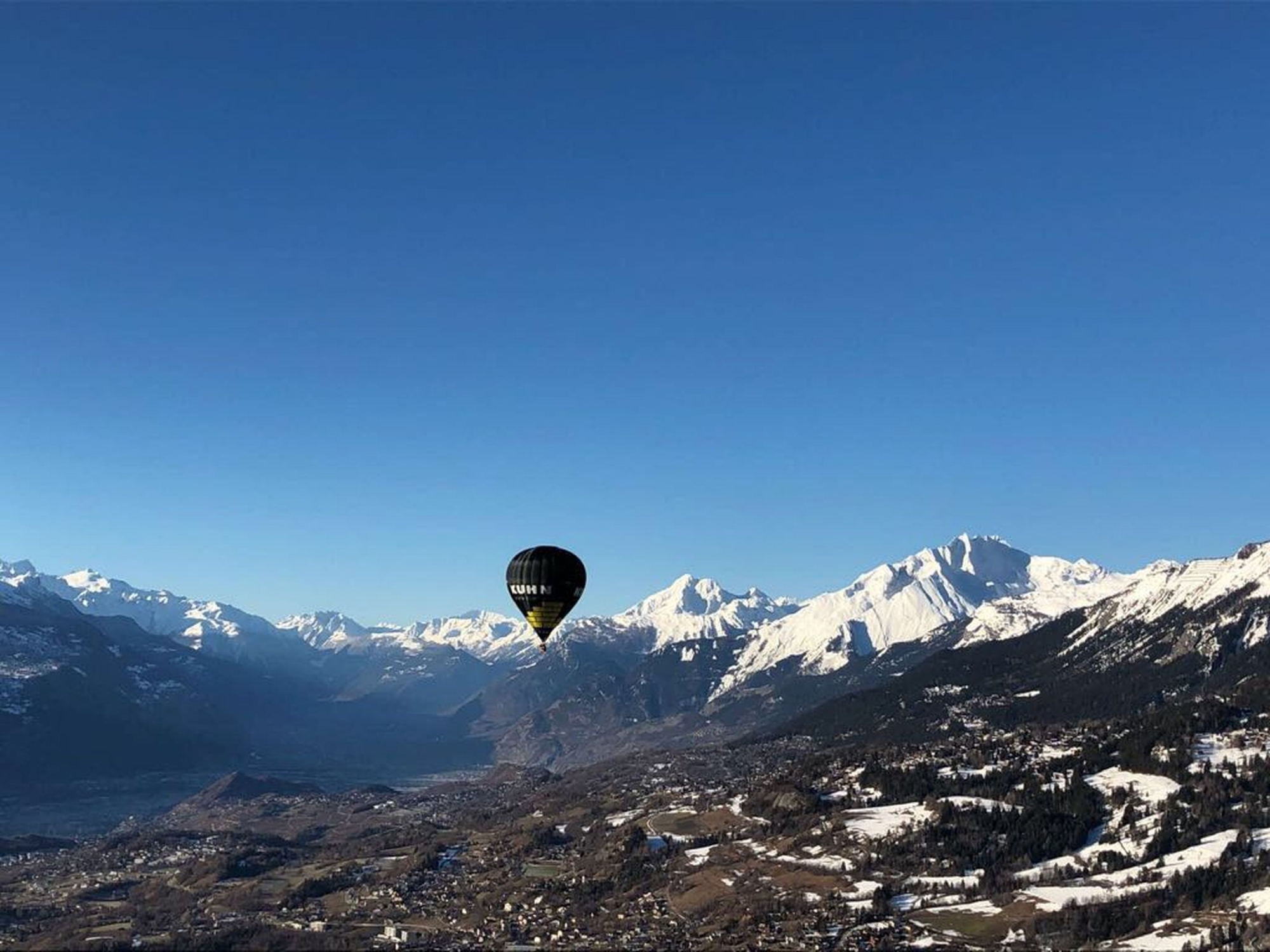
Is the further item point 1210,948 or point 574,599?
point 1210,948

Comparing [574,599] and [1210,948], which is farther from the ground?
[574,599]
